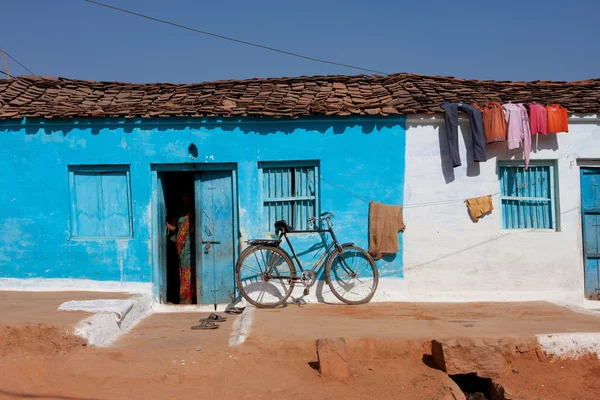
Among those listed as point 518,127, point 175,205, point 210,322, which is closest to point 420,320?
point 210,322

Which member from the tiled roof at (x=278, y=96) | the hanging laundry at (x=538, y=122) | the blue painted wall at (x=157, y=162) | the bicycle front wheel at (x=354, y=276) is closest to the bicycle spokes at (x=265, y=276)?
the blue painted wall at (x=157, y=162)

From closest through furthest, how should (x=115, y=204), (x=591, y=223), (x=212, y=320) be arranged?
→ (x=212, y=320)
(x=115, y=204)
(x=591, y=223)

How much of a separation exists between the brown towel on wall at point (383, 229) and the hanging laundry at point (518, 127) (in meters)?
2.04

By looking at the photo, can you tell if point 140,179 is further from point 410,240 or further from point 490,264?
point 490,264

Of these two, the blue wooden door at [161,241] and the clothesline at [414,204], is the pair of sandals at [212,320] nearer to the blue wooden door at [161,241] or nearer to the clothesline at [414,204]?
the blue wooden door at [161,241]

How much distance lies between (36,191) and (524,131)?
7599 millimetres

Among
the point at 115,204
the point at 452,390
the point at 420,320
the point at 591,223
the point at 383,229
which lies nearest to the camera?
the point at 452,390

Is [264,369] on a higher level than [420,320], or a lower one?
lower

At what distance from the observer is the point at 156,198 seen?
8750 mm

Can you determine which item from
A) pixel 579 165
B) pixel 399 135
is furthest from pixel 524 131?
pixel 399 135

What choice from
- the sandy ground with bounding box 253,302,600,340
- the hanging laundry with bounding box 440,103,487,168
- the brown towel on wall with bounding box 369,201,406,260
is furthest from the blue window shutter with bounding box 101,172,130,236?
the hanging laundry with bounding box 440,103,487,168

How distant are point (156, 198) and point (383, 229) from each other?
11.6 feet

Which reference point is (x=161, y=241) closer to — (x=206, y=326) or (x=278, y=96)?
(x=206, y=326)

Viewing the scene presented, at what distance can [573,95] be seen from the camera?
9258mm
